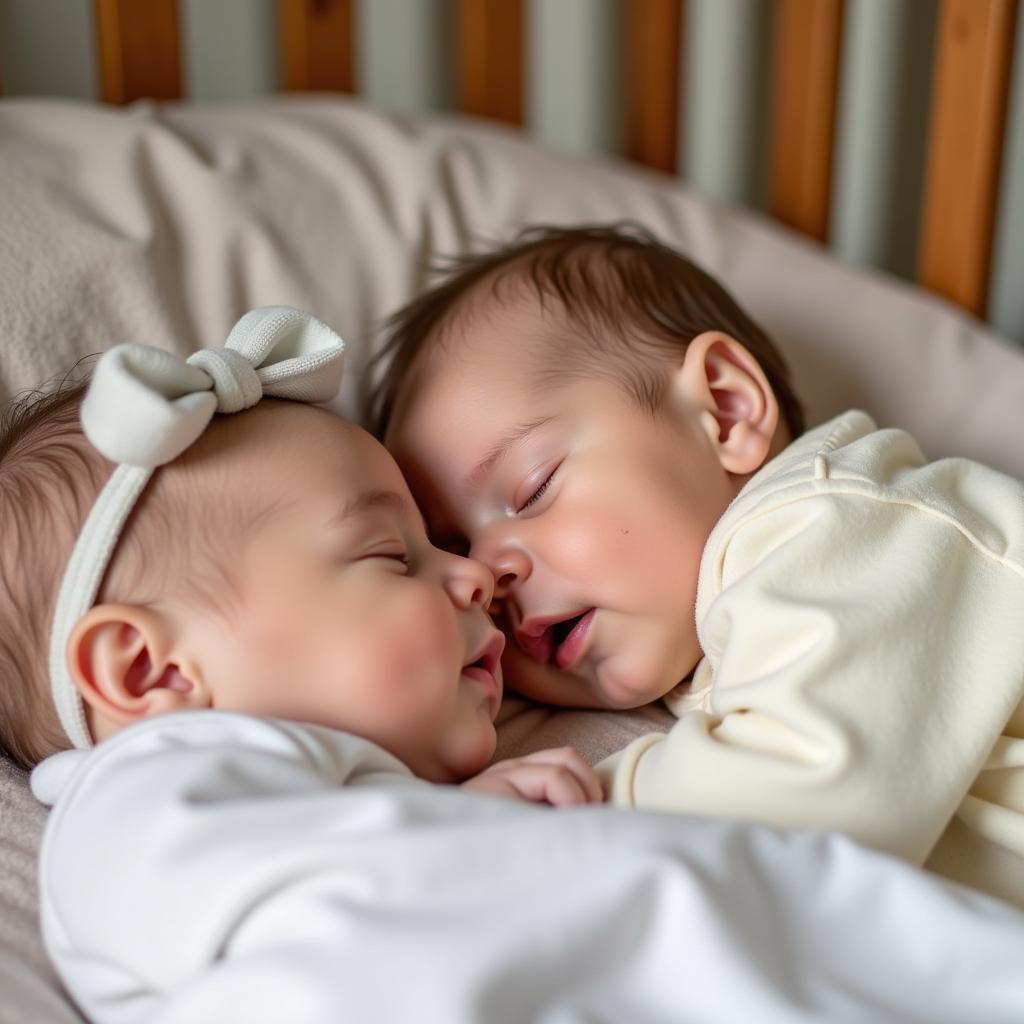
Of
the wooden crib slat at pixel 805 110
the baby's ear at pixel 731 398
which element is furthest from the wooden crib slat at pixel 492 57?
the baby's ear at pixel 731 398

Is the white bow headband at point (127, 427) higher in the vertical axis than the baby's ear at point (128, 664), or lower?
higher

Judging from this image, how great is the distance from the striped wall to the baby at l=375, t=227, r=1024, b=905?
1.63ft

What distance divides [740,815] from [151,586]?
0.38 m

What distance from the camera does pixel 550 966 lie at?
1.97 ft

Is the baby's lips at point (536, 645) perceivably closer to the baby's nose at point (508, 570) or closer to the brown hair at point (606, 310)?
the baby's nose at point (508, 570)

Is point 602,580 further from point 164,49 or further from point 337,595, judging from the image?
point 164,49

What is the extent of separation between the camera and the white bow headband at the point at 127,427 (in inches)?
29.8

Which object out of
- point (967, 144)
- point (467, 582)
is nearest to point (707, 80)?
point (967, 144)

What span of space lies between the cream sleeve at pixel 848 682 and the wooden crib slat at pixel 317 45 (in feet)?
3.31

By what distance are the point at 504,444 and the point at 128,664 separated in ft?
1.22

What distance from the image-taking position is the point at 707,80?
2.07 m

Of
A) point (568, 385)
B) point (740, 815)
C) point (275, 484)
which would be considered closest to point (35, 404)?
point (275, 484)

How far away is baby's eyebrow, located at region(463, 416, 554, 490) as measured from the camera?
1.03 meters

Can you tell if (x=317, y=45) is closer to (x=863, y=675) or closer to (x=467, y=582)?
(x=467, y=582)
